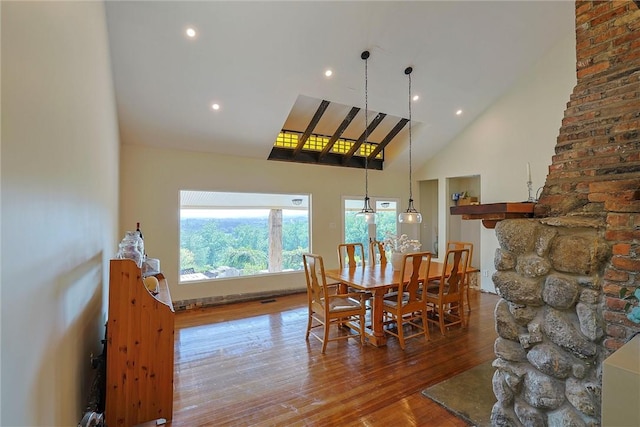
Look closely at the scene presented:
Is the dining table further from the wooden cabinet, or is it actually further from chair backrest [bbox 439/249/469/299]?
the wooden cabinet

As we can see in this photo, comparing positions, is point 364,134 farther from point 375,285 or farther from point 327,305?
point 327,305

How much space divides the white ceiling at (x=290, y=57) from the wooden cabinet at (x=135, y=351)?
2608 mm

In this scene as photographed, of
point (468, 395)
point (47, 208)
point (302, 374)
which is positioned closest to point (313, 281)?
point (302, 374)

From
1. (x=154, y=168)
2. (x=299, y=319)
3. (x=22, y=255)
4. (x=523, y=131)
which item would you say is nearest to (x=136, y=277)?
(x=22, y=255)

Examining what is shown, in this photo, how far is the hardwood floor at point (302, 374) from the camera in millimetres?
2291

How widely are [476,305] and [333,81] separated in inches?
172

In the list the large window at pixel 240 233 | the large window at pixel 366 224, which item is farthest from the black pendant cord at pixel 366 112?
the large window at pixel 240 233

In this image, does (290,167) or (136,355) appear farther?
(290,167)

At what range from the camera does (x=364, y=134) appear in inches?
246

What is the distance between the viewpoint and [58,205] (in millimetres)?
1480

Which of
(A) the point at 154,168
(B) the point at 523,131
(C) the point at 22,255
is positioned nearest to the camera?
(C) the point at 22,255

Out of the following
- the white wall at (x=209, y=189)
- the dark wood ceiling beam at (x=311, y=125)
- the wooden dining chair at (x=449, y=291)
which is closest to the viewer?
the wooden dining chair at (x=449, y=291)

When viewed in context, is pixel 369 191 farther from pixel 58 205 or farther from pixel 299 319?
pixel 58 205

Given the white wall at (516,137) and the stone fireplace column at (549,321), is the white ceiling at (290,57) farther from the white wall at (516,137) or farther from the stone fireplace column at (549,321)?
the stone fireplace column at (549,321)
